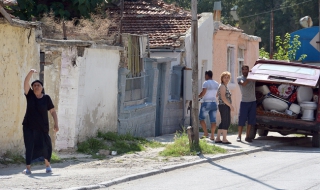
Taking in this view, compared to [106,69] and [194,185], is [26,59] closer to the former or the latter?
[106,69]

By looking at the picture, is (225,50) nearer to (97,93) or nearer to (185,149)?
(97,93)

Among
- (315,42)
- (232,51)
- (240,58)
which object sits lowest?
(240,58)

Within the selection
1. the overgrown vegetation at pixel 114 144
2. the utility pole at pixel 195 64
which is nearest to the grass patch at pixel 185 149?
the utility pole at pixel 195 64

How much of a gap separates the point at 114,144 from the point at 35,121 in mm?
3963

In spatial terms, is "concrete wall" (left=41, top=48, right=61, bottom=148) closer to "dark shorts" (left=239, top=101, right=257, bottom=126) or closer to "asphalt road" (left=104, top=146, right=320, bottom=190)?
"asphalt road" (left=104, top=146, right=320, bottom=190)

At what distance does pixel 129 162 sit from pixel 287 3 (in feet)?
106

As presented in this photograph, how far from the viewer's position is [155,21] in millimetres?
22109

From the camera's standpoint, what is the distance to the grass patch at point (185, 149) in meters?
13.6

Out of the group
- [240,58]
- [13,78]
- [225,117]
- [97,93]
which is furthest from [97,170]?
[240,58]

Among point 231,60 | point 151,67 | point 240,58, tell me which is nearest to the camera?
point 151,67

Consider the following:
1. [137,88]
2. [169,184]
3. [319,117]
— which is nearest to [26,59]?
[169,184]

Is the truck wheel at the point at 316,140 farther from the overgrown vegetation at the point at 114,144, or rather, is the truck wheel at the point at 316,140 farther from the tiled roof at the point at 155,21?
the tiled roof at the point at 155,21

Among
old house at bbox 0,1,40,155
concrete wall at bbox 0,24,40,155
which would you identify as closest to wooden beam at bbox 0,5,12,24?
old house at bbox 0,1,40,155

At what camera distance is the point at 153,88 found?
60.2 feet
